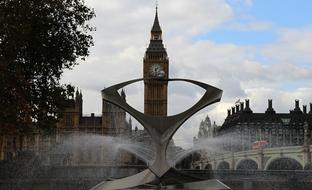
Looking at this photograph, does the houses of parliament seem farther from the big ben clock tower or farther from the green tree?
the green tree

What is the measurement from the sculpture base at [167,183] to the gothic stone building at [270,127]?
98927 millimetres

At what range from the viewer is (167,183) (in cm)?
2209

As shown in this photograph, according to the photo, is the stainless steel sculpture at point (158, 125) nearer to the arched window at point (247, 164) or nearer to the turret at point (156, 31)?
the arched window at point (247, 164)

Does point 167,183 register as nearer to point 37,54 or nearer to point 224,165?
point 37,54

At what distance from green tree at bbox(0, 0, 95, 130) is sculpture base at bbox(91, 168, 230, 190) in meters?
6.43

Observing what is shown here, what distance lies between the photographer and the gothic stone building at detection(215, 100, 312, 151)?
124562 mm

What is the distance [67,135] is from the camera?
125625 millimetres

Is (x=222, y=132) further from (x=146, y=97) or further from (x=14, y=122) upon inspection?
(x=14, y=122)

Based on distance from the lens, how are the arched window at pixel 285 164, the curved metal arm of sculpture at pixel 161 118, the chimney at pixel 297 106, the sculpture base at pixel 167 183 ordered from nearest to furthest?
the sculpture base at pixel 167 183 < the curved metal arm of sculpture at pixel 161 118 < the arched window at pixel 285 164 < the chimney at pixel 297 106

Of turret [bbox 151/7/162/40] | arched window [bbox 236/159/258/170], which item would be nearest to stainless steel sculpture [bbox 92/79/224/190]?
arched window [bbox 236/159/258/170]

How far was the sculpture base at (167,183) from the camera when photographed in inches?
847

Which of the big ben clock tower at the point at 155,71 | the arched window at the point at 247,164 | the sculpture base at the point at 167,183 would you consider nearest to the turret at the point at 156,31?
the big ben clock tower at the point at 155,71

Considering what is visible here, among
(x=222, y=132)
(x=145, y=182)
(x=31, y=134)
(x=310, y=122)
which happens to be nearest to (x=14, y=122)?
(x=31, y=134)

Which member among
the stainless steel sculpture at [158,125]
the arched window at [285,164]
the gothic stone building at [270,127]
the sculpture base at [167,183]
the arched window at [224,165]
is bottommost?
the arched window at [224,165]
